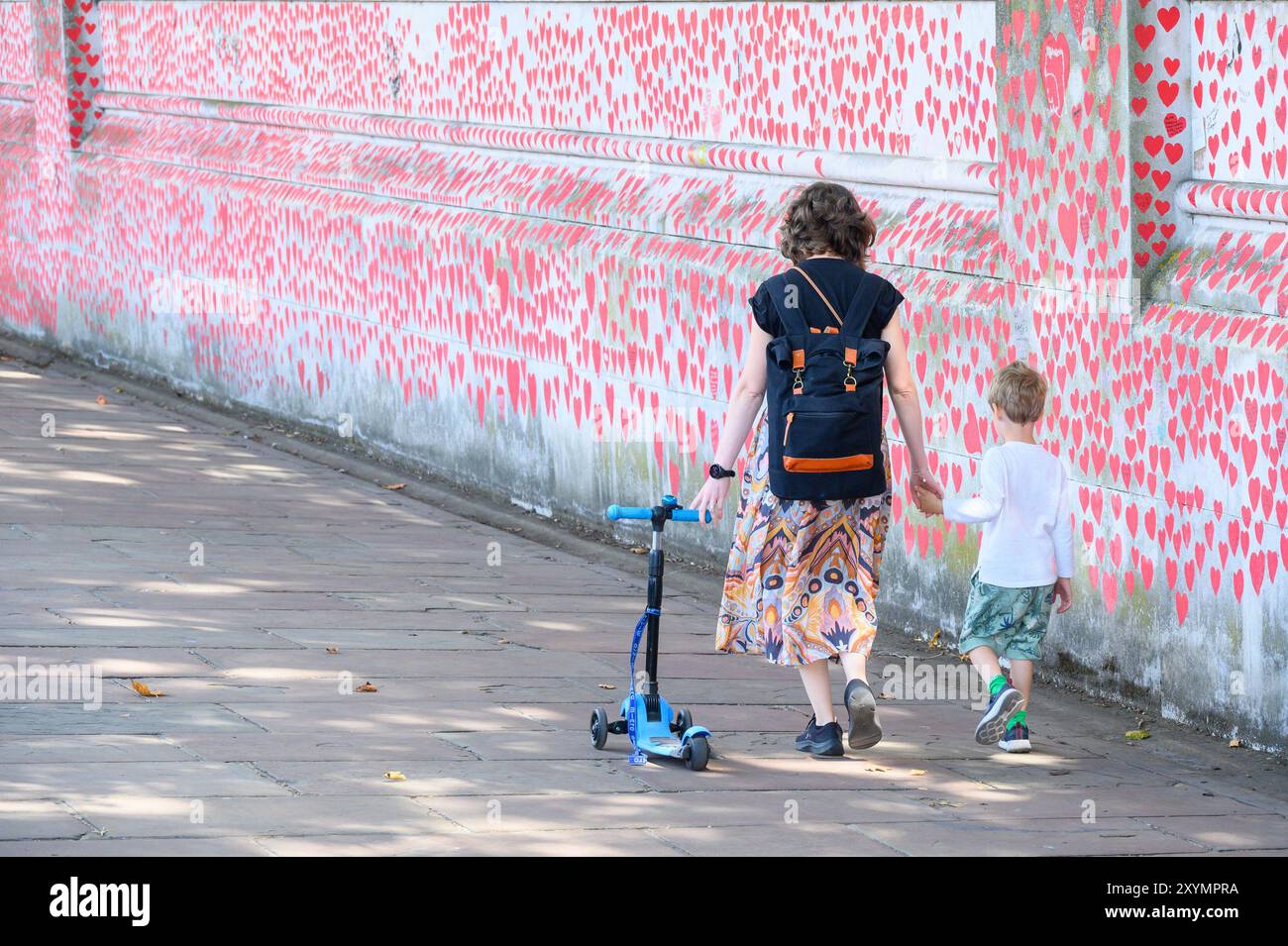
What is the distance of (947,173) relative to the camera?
334 inches

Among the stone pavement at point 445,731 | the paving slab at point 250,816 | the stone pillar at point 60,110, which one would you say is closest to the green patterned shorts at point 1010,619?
the stone pavement at point 445,731

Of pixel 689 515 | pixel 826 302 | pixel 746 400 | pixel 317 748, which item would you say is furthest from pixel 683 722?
pixel 826 302

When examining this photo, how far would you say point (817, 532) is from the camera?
6652mm

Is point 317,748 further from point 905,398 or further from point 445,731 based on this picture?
point 905,398

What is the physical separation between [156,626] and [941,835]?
136 inches

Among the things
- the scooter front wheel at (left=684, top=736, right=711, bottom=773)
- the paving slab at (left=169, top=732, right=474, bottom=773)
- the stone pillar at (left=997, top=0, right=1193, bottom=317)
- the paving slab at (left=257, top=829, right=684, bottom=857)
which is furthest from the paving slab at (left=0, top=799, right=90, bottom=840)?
the stone pillar at (left=997, top=0, right=1193, bottom=317)

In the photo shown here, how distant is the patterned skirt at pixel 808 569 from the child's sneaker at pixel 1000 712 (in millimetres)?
464

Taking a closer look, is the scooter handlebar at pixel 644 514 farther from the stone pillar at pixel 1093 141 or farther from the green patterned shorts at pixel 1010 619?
the stone pillar at pixel 1093 141

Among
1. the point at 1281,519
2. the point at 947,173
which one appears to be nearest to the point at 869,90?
the point at 947,173

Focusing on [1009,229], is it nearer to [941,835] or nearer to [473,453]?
[941,835]

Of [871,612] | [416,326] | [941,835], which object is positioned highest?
[416,326]

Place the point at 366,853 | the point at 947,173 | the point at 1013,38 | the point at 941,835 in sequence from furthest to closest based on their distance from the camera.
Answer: the point at 947,173 → the point at 1013,38 → the point at 941,835 → the point at 366,853

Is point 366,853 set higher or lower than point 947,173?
lower

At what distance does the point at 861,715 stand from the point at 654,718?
2.10ft
